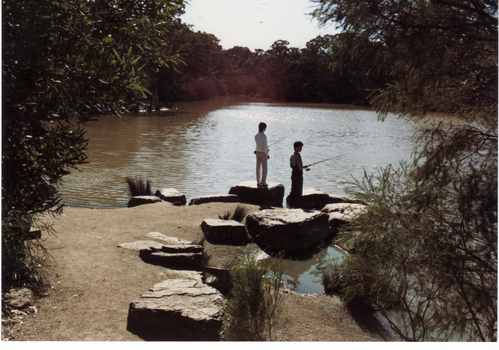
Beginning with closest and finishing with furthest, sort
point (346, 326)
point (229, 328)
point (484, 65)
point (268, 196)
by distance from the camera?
point (229, 328), point (484, 65), point (346, 326), point (268, 196)

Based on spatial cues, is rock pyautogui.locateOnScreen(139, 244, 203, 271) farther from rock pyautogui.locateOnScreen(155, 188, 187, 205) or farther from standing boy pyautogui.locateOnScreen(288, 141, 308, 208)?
rock pyautogui.locateOnScreen(155, 188, 187, 205)

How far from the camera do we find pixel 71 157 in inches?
172

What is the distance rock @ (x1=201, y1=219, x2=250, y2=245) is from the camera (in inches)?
334

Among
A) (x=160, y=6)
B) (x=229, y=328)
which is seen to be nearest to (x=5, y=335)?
(x=229, y=328)

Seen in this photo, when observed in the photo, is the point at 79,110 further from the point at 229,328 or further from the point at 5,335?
the point at 229,328

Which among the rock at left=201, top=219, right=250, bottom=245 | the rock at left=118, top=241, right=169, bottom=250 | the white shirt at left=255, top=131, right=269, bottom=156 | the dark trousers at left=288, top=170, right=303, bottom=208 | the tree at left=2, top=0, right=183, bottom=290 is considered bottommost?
the rock at left=201, top=219, right=250, bottom=245

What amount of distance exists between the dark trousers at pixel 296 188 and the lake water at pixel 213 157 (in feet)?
6.73

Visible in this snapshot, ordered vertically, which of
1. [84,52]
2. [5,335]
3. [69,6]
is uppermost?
[69,6]

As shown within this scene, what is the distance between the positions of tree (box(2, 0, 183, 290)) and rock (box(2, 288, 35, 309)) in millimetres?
172

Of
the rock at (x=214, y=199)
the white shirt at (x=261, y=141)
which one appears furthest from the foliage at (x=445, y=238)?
the rock at (x=214, y=199)

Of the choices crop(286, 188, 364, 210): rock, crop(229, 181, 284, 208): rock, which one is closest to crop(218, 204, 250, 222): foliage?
crop(229, 181, 284, 208): rock

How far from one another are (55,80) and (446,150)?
154 inches

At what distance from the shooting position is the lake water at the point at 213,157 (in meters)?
13.0

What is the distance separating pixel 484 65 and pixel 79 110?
13.4 ft
